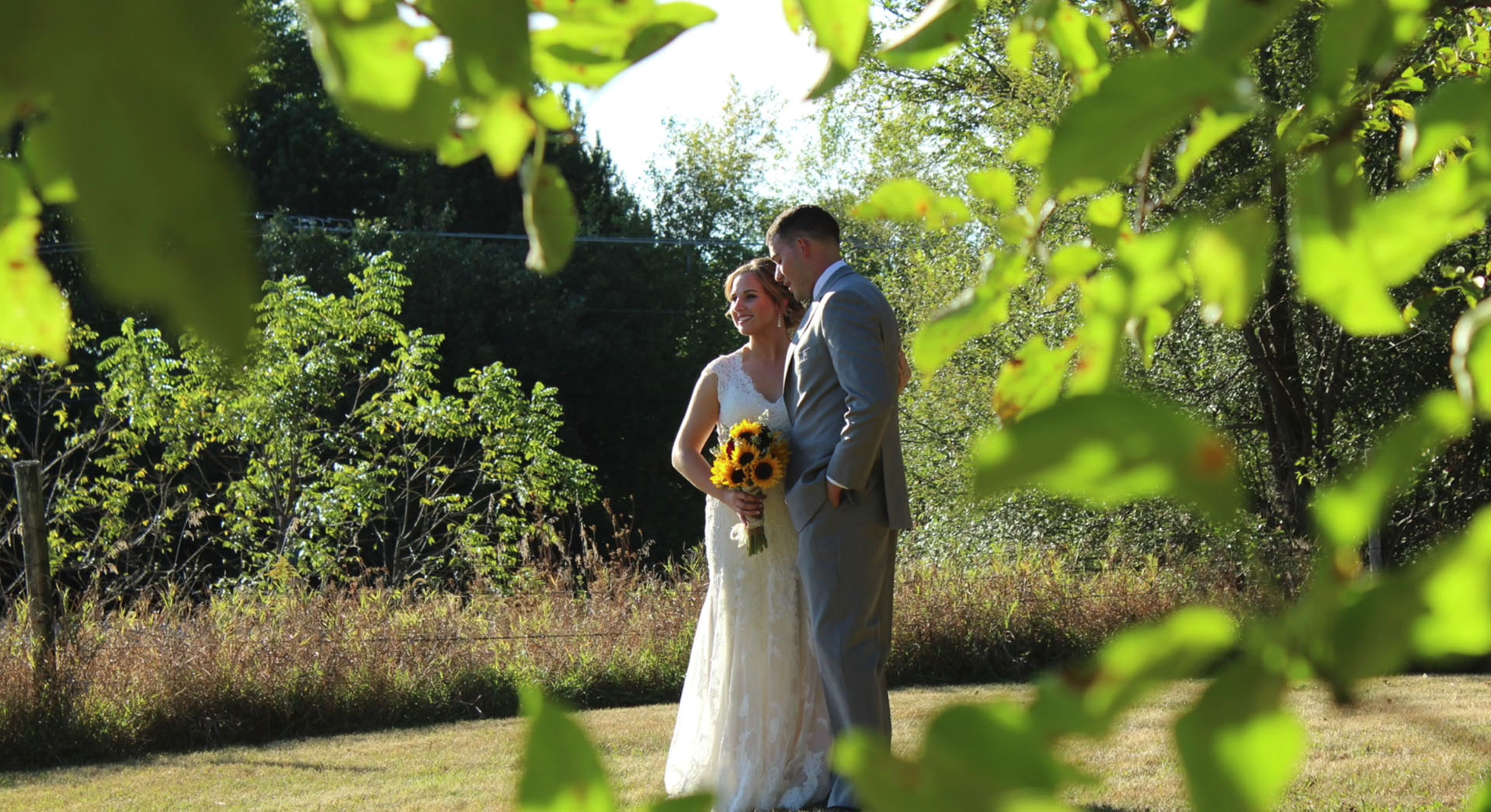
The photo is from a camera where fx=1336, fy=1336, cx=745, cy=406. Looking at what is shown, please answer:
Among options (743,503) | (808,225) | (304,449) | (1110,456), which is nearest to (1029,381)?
(1110,456)

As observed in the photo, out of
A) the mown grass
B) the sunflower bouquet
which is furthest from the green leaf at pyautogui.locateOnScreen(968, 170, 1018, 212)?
the mown grass

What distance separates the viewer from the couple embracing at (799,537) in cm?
396

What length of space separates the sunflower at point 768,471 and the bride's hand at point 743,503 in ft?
0.36

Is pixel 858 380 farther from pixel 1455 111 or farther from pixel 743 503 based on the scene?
pixel 1455 111

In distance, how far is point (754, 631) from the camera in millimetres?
4738

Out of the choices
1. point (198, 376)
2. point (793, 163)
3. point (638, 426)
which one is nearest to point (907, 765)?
point (198, 376)

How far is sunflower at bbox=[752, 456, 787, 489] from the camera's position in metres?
4.37

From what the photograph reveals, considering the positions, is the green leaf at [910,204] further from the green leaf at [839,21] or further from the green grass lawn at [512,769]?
the green grass lawn at [512,769]

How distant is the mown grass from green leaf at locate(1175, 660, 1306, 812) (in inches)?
265

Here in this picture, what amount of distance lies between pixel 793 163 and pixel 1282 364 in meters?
14.8

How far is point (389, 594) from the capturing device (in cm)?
860

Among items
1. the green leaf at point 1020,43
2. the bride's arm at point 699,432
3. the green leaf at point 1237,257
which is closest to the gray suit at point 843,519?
the bride's arm at point 699,432

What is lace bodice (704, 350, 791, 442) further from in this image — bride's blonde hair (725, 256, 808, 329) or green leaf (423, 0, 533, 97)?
green leaf (423, 0, 533, 97)

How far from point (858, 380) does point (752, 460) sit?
647 millimetres
